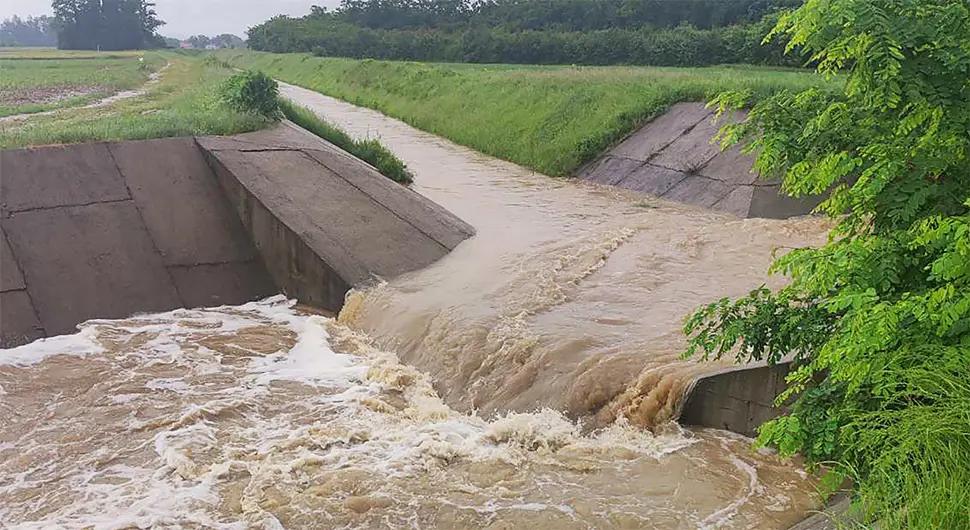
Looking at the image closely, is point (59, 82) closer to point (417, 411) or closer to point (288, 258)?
point (288, 258)

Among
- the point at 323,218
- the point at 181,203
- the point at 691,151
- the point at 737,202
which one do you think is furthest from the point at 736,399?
the point at 691,151

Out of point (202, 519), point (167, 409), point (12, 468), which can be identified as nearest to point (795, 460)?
point (202, 519)

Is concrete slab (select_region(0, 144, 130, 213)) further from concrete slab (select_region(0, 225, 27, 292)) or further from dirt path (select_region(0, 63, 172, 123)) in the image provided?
dirt path (select_region(0, 63, 172, 123))

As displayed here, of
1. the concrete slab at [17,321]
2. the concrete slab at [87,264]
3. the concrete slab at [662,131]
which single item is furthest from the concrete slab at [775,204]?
the concrete slab at [17,321]

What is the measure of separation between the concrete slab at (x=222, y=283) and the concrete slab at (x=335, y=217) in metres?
0.95

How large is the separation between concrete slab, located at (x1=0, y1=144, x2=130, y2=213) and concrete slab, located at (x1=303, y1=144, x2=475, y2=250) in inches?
139

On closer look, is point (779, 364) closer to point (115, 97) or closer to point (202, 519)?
point (202, 519)

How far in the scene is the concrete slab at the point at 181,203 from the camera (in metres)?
12.6

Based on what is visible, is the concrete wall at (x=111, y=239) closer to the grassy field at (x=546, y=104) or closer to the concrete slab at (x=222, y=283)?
the concrete slab at (x=222, y=283)

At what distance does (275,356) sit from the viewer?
→ 10.1m

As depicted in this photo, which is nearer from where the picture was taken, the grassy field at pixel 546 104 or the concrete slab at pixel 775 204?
the concrete slab at pixel 775 204

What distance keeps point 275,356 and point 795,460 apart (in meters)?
5.99

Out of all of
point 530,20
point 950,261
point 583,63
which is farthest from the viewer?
point 530,20

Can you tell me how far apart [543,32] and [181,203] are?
48.3 metres
